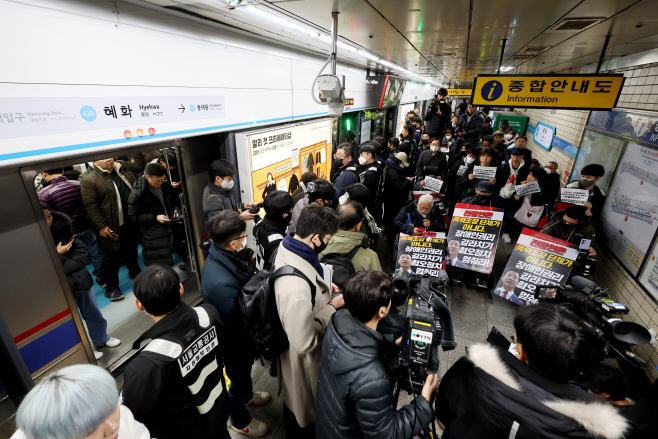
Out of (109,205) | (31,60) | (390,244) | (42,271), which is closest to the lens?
(31,60)

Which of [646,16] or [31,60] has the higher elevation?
[646,16]

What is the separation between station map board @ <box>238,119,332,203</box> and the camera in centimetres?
411

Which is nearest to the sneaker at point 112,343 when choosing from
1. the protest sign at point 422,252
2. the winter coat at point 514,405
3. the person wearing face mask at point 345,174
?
the person wearing face mask at point 345,174

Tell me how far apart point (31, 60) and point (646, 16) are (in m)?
4.93

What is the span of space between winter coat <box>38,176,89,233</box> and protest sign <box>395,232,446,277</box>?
13.5ft

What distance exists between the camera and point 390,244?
5801 millimetres

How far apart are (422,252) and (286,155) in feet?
8.48

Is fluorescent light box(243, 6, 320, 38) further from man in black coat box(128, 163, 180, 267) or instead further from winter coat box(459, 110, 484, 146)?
winter coat box(459, 110, 484, 146)

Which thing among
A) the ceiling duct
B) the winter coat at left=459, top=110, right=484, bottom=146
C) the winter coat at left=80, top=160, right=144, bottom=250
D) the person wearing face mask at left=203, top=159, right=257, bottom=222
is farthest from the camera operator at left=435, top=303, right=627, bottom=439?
the winter coat at left=459, top=110, right=484, bottom=146

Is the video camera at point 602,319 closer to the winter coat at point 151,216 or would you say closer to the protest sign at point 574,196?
the protest sign at point 574,196

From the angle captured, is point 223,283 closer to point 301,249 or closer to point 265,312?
point 265,312

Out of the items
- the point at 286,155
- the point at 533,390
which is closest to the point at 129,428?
the point at 533,390

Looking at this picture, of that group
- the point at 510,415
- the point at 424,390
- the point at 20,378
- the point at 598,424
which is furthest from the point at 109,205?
the point at 598,424

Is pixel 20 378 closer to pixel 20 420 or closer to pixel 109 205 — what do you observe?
pixel 20 420
